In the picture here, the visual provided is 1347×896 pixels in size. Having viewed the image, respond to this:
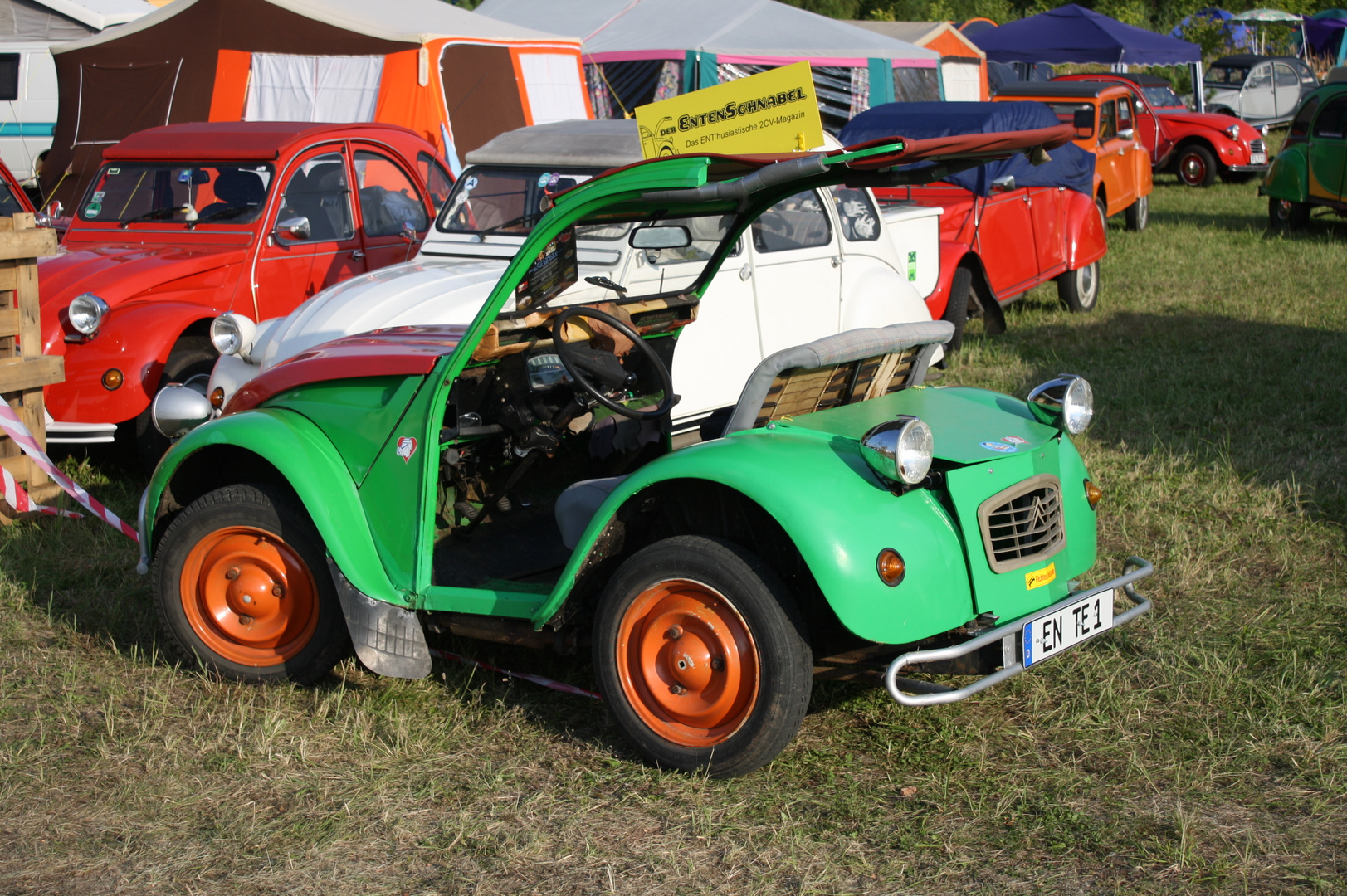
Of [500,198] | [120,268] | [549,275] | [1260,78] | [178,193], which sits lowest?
[120,268]

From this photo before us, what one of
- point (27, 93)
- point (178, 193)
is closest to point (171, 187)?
point (178, 193)

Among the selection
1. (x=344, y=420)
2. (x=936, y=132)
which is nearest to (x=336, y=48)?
(x=936, y=132)

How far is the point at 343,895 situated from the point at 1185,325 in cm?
882

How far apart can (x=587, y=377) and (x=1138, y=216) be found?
44.5 ft

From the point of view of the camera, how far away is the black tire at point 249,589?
390 centimetres

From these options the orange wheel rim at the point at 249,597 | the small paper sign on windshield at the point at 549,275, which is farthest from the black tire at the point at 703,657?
the orange wheel rim at the point at 249,597

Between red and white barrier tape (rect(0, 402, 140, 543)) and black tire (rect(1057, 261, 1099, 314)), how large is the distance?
808cm

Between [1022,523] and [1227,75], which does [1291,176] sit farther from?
[1227,75]

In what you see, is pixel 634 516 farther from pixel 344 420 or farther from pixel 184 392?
pixel 184 392

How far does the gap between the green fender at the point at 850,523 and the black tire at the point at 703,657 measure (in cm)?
17

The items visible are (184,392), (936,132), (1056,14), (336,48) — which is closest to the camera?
(184,392)

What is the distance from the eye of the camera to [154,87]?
1380cm

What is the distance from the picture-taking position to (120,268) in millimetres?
6926

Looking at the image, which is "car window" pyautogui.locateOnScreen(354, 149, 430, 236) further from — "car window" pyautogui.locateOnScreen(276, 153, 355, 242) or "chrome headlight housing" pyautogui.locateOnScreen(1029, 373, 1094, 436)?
"chrome headlight housing" pyautogui.locateOnScreen(1029, 373, 1094, 436)
